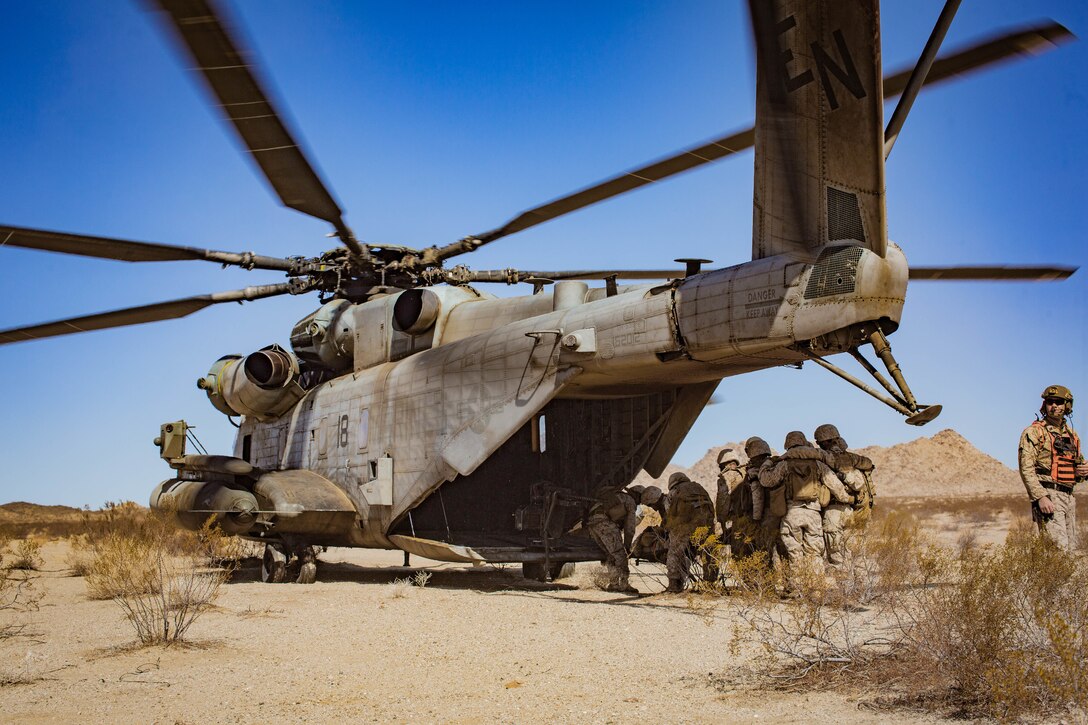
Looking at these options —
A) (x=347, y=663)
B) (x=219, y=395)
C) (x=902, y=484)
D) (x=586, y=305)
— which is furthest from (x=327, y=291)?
(x=902, y=484)

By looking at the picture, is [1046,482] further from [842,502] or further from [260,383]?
[260,383]

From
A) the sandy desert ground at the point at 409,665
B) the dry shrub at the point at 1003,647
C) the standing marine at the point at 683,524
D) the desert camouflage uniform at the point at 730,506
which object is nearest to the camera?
the dry shrub at the point at 1003,647

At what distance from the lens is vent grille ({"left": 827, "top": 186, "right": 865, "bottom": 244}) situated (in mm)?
7641

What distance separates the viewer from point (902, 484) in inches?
2232

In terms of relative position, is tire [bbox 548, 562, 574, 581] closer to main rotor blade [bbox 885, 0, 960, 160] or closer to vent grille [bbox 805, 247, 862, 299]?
vent grille [bbox 805, 247, 862, 299]

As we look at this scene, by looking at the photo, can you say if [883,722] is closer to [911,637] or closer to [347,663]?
[911,637]

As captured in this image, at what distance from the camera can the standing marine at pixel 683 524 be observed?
9.90 metres

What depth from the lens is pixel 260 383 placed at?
13.5m

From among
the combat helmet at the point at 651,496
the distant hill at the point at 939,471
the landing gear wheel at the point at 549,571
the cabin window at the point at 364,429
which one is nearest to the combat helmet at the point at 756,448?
the combat helmet at the point at 651,496

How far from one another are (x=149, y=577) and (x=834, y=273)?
21.7ft

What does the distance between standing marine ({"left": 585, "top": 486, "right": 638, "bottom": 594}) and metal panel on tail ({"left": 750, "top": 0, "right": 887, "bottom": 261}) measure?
393 centimetres

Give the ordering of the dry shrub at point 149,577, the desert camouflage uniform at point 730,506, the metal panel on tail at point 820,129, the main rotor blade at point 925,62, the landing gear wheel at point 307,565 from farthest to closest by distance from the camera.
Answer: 1. the landing gear wheel at point 307,565
2. the desert camouflage uniform at point 730,506
3. the dry shrub at point 149,577
4. the metal panel on tail at point 820,129
5. the main rotor blade at point 925,62

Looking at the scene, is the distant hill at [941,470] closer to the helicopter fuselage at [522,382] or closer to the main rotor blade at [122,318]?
the helicopter fuselage at [522,382]

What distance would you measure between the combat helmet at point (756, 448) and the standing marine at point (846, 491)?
25.1 inches
